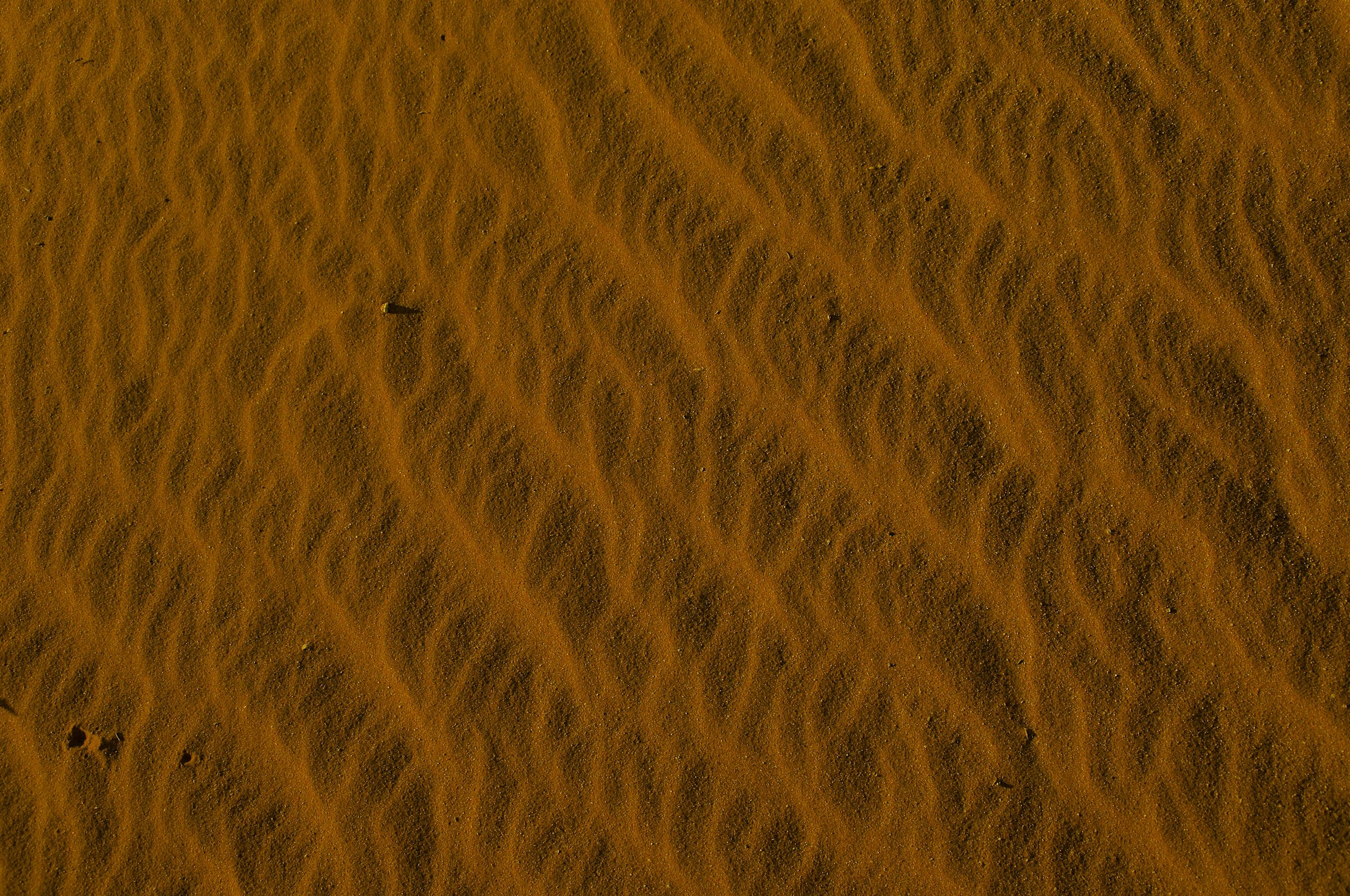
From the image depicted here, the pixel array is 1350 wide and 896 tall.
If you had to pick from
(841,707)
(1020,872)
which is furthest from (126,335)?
(1020,872)

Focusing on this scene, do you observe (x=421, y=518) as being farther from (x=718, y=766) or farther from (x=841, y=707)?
(x=841, y=707)

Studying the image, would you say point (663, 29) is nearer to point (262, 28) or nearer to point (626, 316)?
point (626, 316)

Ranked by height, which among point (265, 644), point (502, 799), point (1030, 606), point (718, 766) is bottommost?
point (1030, 606)

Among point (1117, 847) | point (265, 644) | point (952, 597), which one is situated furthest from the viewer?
point (265, 644)

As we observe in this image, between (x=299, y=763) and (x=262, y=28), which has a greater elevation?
(x=262, y=28)

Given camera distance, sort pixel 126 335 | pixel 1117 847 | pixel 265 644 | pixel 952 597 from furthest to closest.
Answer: pixel 126 335
pixel 265 644
pixel 952 597
pixel 1117 847

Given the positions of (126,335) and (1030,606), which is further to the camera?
(126,335)
